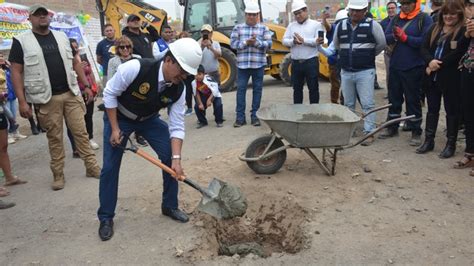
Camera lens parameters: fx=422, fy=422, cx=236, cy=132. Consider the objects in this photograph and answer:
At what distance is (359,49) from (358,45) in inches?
2.1

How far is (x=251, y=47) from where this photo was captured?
6.41 meters

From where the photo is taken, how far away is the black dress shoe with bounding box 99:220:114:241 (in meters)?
3.44

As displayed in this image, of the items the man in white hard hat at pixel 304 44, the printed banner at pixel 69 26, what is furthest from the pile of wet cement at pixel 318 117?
the printed banner at pixel 69 26

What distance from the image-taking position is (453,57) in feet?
14.8

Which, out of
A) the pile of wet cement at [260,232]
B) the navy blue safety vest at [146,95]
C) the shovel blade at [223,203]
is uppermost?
the navy blue safety vest at [146,95]

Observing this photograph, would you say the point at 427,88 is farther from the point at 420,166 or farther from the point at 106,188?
the point at 106,188

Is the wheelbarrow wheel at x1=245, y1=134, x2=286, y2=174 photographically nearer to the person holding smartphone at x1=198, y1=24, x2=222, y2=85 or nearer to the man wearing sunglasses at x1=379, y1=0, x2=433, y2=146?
the man wearing sunglasses at x1=379, y1=0, x2=433, y2=146

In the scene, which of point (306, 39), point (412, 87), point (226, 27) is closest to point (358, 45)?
point (412, 87)

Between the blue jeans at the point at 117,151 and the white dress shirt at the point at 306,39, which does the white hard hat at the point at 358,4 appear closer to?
the white dress shirt at the point at 306,39

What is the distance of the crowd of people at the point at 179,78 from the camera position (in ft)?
10.6

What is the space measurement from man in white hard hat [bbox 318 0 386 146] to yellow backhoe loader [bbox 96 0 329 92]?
185 inches

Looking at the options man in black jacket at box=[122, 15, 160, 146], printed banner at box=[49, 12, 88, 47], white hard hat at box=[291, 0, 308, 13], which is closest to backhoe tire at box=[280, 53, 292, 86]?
white hard hat at box=[291, 0, 308, 13]

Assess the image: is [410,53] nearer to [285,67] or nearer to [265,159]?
[265,159]

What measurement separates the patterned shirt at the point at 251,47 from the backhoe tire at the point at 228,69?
3.49m
